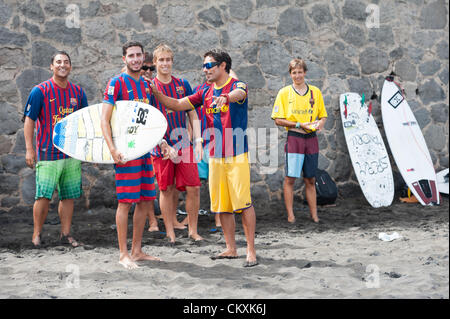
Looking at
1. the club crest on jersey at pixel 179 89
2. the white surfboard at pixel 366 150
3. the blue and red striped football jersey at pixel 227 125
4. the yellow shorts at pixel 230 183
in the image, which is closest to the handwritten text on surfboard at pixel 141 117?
the blue and red striped football jersey at pixel 227 125

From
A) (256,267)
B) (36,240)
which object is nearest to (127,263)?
(256,267)

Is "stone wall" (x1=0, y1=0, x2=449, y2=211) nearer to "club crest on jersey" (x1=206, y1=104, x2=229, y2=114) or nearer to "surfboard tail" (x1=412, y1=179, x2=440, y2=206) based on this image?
"surfboard tail" (x1=412, y1=179, x2=440, y2=206)

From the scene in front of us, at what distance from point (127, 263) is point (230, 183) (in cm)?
87

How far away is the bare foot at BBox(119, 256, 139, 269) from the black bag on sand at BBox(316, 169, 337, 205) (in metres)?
2.79

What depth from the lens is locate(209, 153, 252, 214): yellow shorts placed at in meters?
3.37

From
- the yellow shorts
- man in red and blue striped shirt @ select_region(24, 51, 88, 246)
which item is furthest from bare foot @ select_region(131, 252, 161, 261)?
man in red and blue striped shirt @ select_region(24, 51, 88, 246)

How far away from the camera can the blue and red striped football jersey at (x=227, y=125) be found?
3.31 meters

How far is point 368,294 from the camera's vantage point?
2709 mm

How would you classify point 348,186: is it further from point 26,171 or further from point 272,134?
point 26,171

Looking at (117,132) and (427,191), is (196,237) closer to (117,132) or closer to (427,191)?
(117,132)

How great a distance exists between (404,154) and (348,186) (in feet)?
2.59

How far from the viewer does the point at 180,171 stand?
4.20m

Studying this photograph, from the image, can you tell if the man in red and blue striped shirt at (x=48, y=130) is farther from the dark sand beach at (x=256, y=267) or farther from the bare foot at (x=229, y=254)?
the bare foot at (x=229, y=254)

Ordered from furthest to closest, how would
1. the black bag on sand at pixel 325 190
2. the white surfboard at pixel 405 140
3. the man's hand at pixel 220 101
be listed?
the white surfboard at pixel 405 140 → the black bag on sand at pixel 325 190 → the man's hand at pixel 220 101
